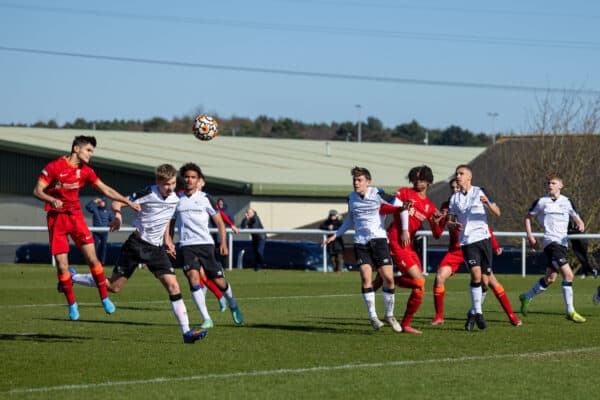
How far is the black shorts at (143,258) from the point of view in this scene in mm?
12625

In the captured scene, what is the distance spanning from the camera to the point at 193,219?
13.7 metres

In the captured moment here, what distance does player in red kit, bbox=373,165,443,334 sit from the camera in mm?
13797

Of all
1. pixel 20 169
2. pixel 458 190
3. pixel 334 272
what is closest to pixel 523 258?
pixel 334 272

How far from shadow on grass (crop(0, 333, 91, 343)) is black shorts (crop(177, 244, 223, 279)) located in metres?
1.45

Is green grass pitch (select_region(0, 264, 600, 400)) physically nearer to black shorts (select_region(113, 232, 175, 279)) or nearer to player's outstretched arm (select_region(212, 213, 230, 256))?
black shorts (select_region(113, 232, 175, 279))

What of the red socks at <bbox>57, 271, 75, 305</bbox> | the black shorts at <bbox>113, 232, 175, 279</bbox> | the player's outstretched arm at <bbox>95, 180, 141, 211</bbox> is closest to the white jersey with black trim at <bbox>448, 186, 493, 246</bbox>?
the black shorts at <bbox>113, 232, 175, 279</bbox>

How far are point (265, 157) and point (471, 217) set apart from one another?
44.1 metres

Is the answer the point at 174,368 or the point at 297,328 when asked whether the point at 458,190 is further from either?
the point at 174,368

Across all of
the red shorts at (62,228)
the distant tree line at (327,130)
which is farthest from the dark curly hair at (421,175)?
the distant tree line at (327,130)

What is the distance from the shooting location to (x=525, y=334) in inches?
539

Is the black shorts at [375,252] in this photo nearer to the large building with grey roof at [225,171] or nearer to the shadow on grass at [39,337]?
the shadow on grass at [39,337]

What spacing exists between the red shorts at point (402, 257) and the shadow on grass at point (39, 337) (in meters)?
3.79

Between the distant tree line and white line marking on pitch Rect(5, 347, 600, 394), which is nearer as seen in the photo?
white line marking on pitch Rect(5, 347, 600, 394)

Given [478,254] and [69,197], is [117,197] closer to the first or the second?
[69,197]
